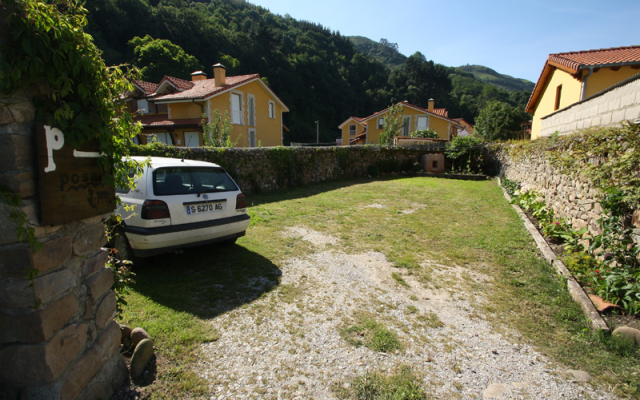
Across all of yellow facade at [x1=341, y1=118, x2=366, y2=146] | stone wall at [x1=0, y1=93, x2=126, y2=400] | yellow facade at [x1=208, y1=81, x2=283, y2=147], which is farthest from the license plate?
yellow facade at [x1=341, y1=118, x2=366, y2=146]

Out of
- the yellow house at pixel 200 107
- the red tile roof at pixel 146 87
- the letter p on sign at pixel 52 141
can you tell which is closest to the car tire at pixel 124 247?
the letter p on sign at pixel 52 141

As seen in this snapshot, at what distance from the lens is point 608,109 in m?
4.86

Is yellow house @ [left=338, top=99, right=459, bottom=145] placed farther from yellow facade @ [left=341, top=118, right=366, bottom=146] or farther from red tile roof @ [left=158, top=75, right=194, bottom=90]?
red tile roof @ [left=158, top=75, right=194, bottom=90]

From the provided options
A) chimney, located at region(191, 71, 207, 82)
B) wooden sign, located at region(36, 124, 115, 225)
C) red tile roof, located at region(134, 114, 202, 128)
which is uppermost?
chimney, located at region(191, 71, 207, 82)

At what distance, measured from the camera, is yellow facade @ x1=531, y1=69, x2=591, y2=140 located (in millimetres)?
14133

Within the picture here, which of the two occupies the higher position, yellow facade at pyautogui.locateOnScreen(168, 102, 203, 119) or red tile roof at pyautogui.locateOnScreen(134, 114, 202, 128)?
yellow facade at pyautogui.locateOnScreen(168, 102, 203, 119)

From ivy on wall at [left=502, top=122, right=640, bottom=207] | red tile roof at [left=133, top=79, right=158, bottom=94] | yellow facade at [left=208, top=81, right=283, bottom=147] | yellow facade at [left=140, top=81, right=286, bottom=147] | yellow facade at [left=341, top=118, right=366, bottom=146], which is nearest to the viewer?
ivy on wall at [left=502, top=122, right=640, bottom=207]

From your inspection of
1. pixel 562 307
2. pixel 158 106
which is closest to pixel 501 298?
pixel 562 307

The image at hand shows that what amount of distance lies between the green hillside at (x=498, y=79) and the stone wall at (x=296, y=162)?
543 ft

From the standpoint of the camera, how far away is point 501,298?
3770 millimetres

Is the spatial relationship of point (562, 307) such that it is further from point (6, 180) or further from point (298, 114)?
point (298, 114)

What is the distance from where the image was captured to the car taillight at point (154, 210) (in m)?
3.94

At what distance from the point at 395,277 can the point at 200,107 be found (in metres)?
21.6

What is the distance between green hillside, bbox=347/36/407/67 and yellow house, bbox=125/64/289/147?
11945 centimetres
